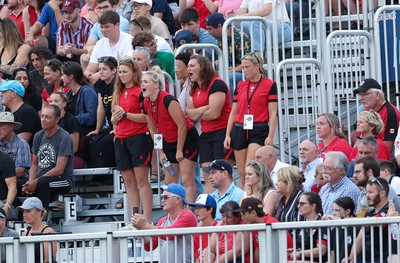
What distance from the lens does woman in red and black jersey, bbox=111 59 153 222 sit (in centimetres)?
1450

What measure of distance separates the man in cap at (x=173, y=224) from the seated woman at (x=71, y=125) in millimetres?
3495

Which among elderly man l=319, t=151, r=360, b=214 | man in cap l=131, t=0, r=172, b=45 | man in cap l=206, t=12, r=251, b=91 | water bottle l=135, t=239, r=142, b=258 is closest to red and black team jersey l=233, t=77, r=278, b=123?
man in cap l=206, t=12, r=251, b=91

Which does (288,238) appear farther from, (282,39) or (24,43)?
(24,43)

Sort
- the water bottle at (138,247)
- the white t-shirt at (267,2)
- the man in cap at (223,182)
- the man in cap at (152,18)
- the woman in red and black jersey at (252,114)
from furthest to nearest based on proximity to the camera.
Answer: the man in cap at (152,18)
the white t-shirt at (267,2)
the woman in red and black jersey at (252,114)
the man in cap at (223,182)
the water bottle at (138,247)

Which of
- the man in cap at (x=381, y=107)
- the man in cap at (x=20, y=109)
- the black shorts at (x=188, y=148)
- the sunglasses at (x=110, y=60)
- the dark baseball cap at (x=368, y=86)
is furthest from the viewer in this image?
the man in cap at (x=20, y=109)

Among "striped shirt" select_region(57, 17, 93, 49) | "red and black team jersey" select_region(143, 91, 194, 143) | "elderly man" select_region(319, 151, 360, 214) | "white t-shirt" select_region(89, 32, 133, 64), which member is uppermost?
"striped shirt" select_region(57, 17, 93, 49)

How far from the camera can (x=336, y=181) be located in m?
12.2

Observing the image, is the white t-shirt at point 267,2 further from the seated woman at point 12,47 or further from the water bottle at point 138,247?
the water bottle at point 138,247

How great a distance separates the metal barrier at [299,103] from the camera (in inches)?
575

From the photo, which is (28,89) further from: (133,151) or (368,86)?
(368,86)

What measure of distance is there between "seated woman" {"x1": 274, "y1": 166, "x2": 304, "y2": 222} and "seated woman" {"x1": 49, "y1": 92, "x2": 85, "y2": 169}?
3932 millimetres

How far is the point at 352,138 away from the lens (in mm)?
14602

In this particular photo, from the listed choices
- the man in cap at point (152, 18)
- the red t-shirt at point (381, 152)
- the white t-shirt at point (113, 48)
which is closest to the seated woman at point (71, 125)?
the white t-shirt at point (113, 48)

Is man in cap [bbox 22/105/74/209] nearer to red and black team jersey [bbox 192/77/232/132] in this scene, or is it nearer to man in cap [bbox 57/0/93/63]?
red and black team jersey [bbox 192/77/232/132]
